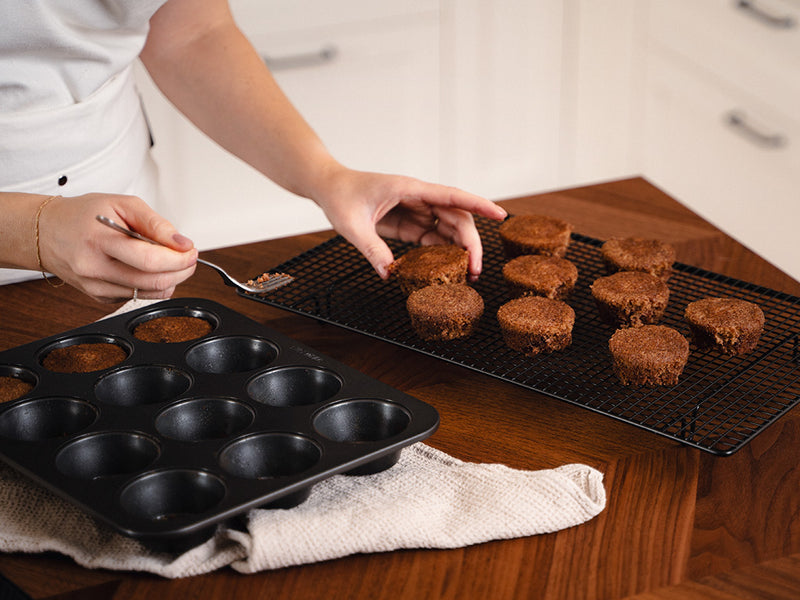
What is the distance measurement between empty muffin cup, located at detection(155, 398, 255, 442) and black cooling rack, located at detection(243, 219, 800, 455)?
283mm

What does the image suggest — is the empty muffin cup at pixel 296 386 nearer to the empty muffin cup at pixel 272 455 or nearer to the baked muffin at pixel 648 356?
the empty muffin cup at pixel 272 455

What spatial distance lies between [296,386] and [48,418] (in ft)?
0.95

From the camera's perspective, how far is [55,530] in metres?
1.01

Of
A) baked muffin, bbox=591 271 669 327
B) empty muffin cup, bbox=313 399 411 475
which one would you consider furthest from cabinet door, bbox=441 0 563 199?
empty muffin cup, bbox=313 399 411 475

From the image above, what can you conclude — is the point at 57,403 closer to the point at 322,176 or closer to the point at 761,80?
the point at 322,176

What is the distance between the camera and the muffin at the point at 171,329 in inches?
50.6

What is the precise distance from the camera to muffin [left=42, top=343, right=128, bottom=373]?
1212 mm

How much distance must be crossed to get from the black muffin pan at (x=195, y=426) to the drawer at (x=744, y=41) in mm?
2243

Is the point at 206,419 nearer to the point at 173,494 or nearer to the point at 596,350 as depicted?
the point at 173,494

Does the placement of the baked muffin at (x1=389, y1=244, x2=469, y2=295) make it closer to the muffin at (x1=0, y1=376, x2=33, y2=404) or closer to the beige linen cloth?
the beige linen cloth

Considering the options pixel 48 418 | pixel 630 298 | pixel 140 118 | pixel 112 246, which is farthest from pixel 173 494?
pixel 140 118

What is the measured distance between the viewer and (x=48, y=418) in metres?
1.13

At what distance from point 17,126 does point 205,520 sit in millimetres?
869

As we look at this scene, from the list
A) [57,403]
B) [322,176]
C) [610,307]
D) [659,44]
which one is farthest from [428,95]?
[57,403]
